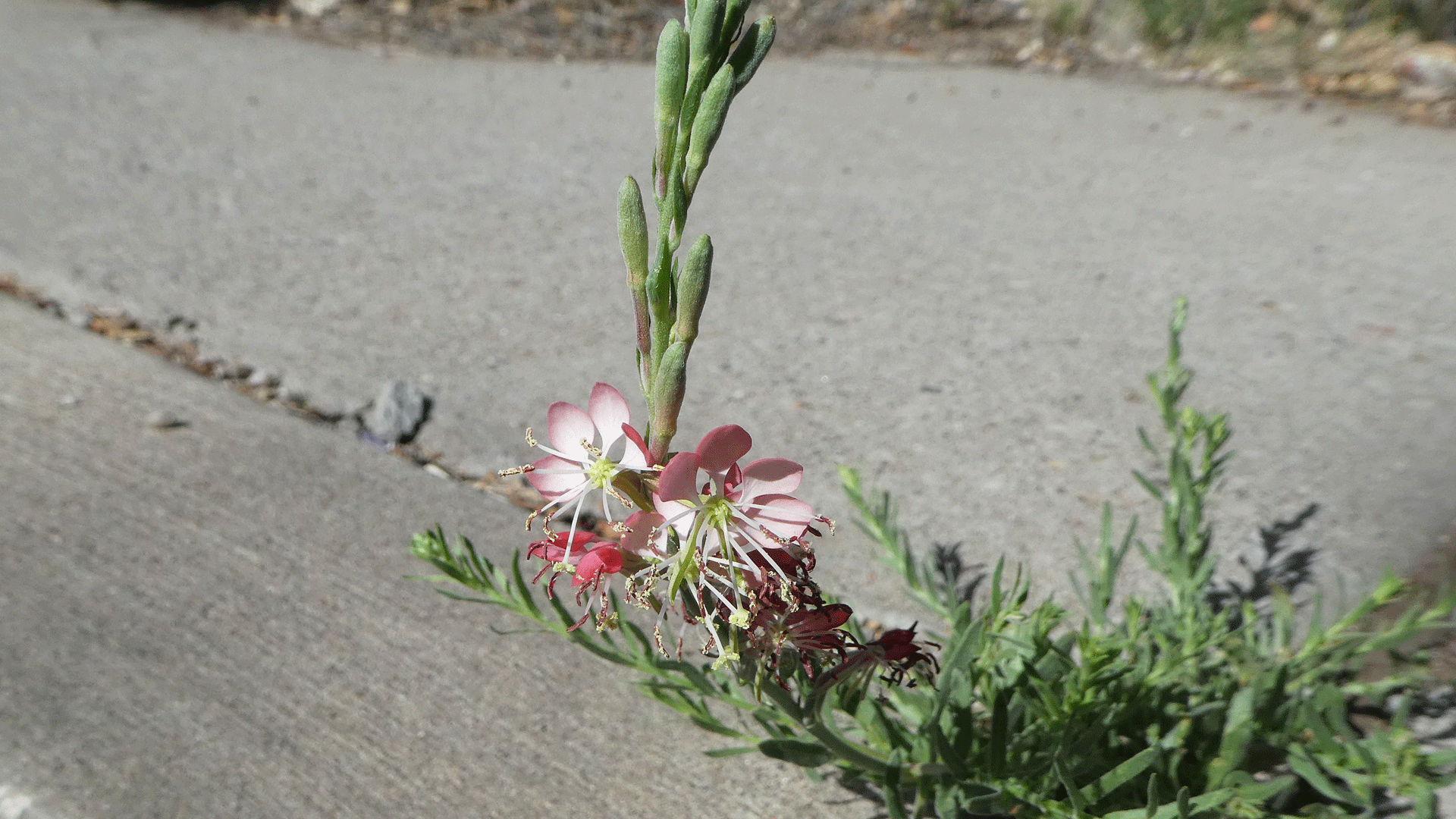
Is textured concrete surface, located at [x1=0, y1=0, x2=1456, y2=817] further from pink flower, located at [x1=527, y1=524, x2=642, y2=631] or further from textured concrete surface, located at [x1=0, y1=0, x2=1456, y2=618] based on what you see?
pink flower, located at [x1=527, y1=524, x2=642, y2=631]

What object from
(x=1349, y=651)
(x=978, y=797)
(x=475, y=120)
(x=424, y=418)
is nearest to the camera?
(x=978, y=797)

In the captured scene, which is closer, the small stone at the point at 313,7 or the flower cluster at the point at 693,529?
the flower cluster at the point at 693,529

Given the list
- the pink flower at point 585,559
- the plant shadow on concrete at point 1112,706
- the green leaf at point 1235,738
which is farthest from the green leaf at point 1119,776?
the pink flower at point 585,559

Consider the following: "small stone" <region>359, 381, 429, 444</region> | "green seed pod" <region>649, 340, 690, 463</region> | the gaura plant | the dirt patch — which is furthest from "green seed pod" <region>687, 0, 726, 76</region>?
the dirt patch

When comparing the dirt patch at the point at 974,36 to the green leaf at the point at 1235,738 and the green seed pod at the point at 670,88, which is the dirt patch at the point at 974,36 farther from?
the green seed pod at the point at 670,88

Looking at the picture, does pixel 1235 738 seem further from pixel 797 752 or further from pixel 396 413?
pixel 396 413

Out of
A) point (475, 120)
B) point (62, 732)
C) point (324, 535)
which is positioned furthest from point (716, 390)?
point (475, 120)

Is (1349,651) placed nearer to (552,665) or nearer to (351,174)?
(552,665)
